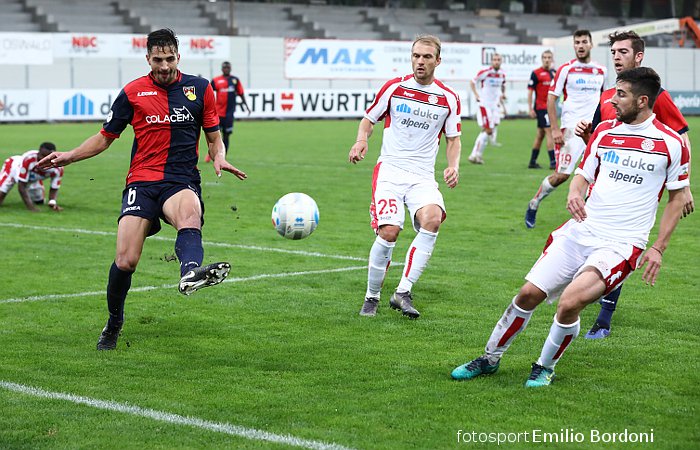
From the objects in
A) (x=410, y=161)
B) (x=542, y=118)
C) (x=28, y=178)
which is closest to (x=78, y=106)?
(x=542, y=118)

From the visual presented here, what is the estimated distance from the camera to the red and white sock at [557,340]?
237 inches

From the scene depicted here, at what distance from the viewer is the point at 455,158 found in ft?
28.2

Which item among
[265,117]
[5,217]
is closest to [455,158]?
[5,217]

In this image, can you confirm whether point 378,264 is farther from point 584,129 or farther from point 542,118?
point 542,118

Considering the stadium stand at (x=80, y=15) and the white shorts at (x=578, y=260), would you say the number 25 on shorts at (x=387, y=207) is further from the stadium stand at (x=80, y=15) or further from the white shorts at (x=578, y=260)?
the stadium stand at (x=80, y=15)

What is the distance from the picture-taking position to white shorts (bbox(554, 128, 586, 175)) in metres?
13.1

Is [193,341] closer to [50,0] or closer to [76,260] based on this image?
[76,260]

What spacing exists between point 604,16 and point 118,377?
60.7 metres

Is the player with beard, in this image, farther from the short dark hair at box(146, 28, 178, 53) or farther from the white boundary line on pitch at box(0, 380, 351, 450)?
the white boundary line on pitch at box(0, 380, 351, 450)

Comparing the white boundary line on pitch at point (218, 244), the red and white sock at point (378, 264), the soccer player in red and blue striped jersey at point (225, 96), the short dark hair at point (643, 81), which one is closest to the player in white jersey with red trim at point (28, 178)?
the white boundary line on pitch at point (218, 244)

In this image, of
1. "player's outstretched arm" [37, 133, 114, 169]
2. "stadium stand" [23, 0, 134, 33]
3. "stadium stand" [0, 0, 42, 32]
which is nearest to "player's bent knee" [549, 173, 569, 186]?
"player's outstretched arm" [37, 133, 114, 169]

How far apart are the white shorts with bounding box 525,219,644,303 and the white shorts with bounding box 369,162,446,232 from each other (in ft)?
7.60

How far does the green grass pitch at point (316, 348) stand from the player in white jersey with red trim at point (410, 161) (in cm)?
43

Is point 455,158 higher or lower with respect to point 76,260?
higher
